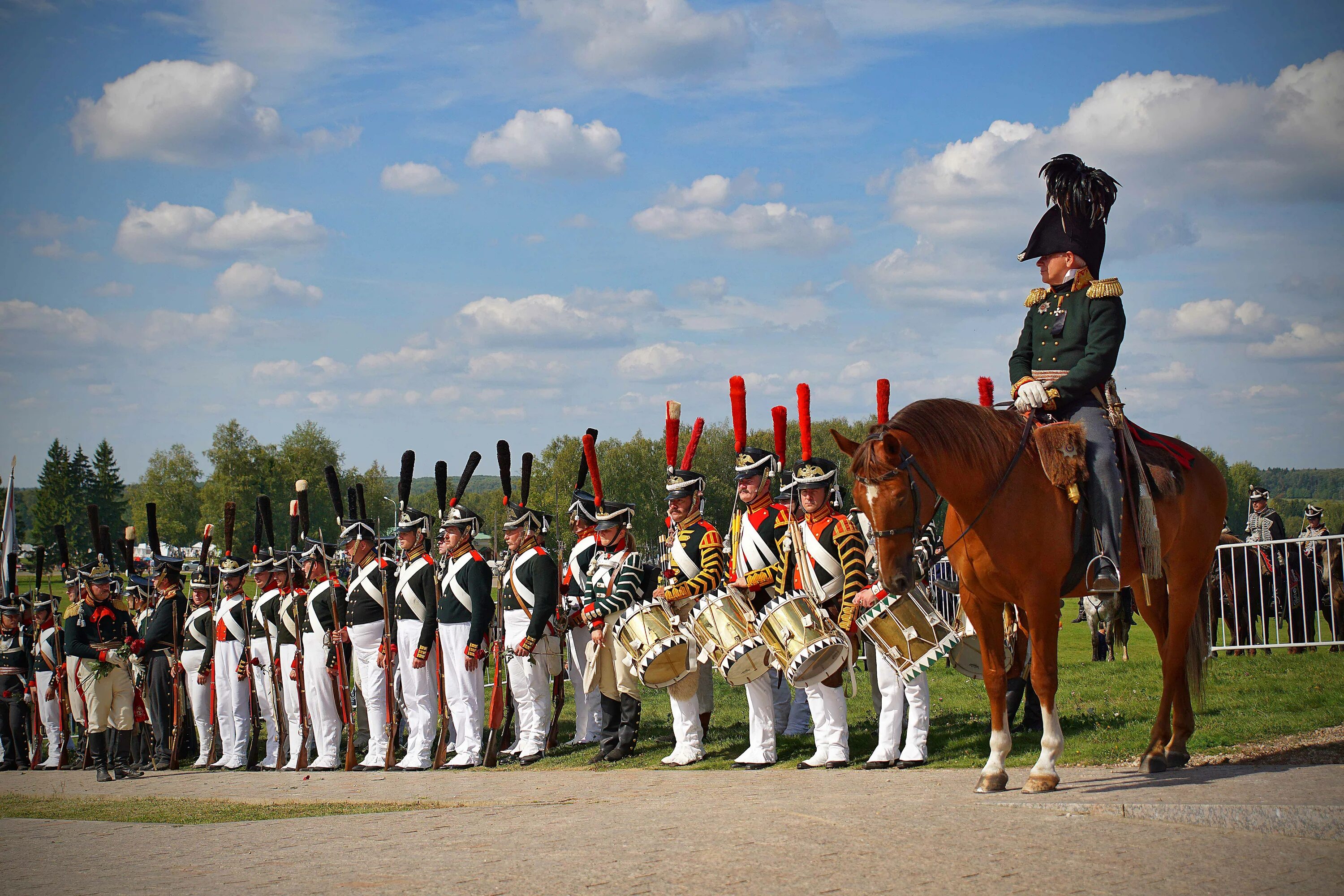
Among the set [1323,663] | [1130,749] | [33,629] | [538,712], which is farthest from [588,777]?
[33,629]

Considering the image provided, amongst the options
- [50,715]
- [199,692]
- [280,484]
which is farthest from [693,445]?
[280,484]

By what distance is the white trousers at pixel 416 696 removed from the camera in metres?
11.7

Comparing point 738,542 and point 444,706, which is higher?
point 738,542

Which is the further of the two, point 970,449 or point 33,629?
point 33,629

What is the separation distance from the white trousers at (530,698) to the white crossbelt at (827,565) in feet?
12.0

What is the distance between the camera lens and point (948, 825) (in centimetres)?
554

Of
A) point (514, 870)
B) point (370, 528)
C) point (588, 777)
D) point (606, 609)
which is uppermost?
point (370, 528)

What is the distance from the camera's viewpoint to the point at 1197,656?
7.63 meters

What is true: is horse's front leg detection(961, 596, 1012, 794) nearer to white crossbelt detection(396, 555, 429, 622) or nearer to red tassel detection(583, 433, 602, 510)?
red tassel detection(583, 433, 602, 510)

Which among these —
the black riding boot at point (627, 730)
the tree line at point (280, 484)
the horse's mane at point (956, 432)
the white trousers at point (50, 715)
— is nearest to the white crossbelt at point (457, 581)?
A: the black riding boot at point (627, 730)

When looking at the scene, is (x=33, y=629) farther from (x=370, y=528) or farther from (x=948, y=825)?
(x=948, y=825)

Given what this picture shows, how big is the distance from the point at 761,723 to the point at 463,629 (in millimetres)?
3711

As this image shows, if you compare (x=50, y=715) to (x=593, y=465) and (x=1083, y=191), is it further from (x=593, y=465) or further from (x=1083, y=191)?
(x=1083, y=191)

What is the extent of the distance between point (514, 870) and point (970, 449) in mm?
3336
